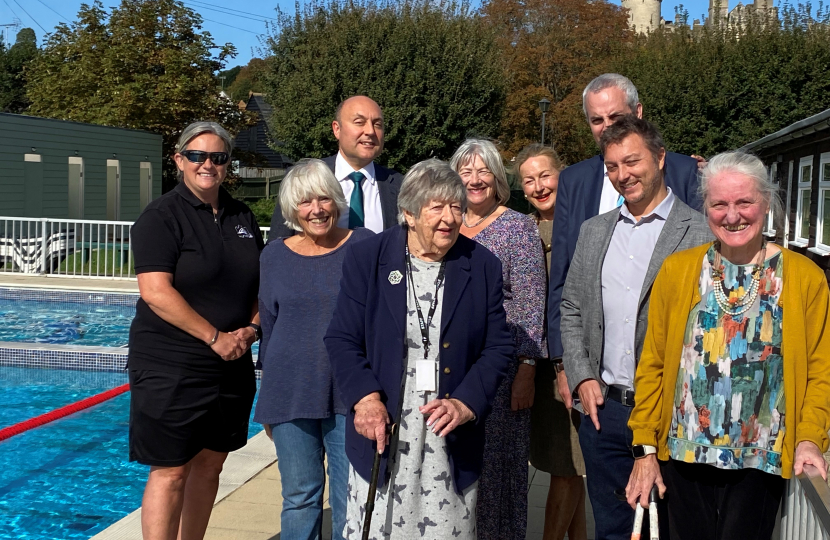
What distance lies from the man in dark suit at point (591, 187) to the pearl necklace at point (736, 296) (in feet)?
2.41

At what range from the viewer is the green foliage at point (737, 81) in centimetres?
2419

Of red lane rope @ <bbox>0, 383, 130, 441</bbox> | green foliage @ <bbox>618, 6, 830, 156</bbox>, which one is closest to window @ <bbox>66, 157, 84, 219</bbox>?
red lane rope @ <bbox>0, 383, 130, 441</bbox>

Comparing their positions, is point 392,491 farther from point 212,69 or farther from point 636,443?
point 212,69

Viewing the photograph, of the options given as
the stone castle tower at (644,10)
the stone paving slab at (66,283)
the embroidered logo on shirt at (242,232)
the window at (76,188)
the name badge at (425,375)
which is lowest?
the stone paving slab at (66,283)

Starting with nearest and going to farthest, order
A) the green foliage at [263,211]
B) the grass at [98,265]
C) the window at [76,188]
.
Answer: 1. the grass at [98,265]
2. the window at [76,188]
3. the green foliage at [263,211]

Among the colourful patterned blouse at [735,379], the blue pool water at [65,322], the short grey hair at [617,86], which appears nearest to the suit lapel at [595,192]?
the short grey hair at [617,86]

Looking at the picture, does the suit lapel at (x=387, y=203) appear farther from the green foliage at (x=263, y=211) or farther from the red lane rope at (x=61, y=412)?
the green foliage at (x=263, y=211)

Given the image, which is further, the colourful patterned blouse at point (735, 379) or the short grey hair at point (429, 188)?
the short grey hair at point (429, 188)

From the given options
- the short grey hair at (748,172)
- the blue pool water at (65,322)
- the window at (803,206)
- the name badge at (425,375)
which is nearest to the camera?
the short grey hair at (748,172)

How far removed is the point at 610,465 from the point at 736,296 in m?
0.82

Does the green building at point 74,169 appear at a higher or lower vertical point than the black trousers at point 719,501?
higher

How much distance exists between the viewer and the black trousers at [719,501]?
2365 mm

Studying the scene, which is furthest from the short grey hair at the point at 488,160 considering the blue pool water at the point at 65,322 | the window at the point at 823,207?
the window at the point at 823,207

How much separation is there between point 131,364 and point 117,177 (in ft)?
73.2
